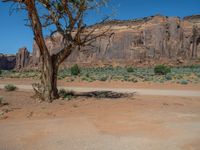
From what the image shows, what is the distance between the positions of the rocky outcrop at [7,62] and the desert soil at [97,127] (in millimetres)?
172481

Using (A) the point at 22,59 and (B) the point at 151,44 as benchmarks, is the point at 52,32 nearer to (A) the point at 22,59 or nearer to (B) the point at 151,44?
(B) the point at 151,44

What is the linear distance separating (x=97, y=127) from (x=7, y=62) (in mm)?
186464

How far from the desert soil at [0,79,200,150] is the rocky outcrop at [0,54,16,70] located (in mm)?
172481

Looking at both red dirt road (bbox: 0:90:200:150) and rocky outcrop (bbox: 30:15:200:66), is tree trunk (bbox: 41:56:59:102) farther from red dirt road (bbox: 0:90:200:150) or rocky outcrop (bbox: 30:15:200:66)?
rocky outcrop (bbox: 30:15:200:66)

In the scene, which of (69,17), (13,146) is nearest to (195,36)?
(69,17)

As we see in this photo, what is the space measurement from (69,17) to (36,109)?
4.84 metres

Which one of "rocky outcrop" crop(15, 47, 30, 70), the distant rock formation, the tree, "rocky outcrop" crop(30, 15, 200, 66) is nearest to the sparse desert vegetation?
the tree

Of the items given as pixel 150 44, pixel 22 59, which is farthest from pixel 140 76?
pixel 22 59

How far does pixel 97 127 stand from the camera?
796cm

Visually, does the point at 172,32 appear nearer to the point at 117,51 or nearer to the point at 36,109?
the point at 117,51

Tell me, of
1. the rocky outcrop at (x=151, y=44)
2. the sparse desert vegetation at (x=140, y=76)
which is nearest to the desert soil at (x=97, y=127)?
the sparse desert vegetation at (x=140, y=76)

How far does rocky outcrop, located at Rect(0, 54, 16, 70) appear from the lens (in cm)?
17812

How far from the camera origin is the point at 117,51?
12675cm

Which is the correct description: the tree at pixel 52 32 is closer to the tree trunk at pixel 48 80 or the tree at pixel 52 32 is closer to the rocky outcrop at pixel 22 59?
the tree trunk at pixel 48 80
